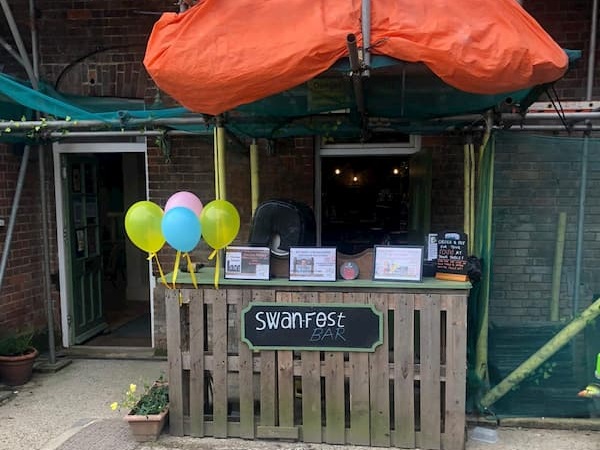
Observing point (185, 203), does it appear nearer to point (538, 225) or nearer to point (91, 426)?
point (91, 426)

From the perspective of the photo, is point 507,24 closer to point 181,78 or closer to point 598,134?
point 181,78

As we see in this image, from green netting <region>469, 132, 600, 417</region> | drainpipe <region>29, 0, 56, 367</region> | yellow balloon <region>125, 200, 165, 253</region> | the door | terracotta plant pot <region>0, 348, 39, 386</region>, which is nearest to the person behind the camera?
yellow balloon <region>125, 200, 165, 253</region>

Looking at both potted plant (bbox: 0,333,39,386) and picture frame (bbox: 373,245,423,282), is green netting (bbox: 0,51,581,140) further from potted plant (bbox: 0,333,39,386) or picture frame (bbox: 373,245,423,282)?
potted plant (bbox: 0,333,39,386)

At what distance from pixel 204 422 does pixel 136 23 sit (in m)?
3.88

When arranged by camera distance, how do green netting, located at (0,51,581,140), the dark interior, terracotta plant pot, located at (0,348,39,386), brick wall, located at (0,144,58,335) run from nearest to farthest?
green netting, located at (0,51,581,140)
terracotta plant pot, located at (0,348,39,386)
brick wall, located at (0,144,58,335)
the dark interior

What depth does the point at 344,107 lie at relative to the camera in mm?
3613

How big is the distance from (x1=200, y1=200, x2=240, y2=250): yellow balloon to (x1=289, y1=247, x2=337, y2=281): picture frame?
0.45m

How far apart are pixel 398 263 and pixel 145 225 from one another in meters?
1.66

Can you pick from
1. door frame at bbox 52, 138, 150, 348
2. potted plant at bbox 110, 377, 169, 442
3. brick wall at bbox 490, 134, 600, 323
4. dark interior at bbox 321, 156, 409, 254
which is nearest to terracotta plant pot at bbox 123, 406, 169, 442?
potted plant at bbox 110, 377, 169, 442

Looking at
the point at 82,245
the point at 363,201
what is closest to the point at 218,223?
the point at 363,201

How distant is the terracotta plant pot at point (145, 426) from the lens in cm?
346

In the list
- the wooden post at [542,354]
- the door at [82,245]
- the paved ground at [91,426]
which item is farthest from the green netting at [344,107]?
the paved ground at [91,426]

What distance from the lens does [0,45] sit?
5.17 m

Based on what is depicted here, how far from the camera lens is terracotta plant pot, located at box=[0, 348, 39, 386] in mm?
4562
